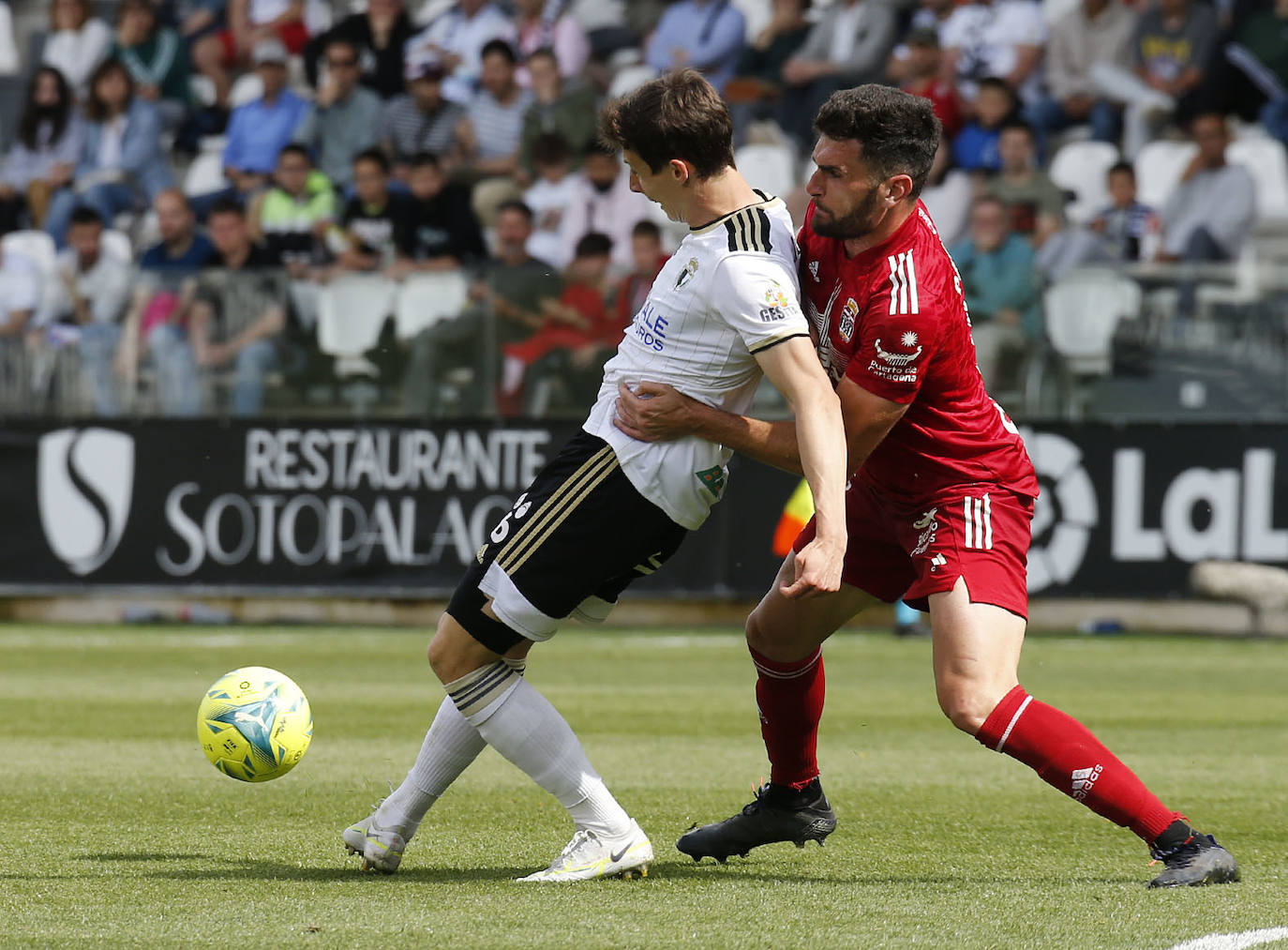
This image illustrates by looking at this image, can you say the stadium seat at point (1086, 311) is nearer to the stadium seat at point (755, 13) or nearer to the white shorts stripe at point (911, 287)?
the stadium seat at point (755, 13)

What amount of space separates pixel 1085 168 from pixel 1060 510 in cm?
387

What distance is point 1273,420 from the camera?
14750 millimetres

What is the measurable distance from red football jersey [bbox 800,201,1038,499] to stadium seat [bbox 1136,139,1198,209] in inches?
482

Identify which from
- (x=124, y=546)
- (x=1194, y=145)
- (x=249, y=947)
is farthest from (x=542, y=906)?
(x=1194, y=145)

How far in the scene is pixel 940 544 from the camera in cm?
525

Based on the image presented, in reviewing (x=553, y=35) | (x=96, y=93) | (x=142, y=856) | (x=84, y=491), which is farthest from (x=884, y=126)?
(x=96, y=93)

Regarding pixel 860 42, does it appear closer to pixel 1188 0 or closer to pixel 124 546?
pixel 1188 0

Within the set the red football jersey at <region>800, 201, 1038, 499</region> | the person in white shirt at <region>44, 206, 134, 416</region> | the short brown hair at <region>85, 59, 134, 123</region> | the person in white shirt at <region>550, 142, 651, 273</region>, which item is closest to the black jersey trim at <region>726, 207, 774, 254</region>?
the red football jersey at <region>800, 201, 1038, 499</region>

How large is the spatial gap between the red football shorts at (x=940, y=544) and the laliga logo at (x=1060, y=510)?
980 cm

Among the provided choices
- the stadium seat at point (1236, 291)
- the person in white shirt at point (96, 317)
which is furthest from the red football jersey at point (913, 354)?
the person in white shirt at point (96, 317)

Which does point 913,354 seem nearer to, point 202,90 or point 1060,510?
point 1060,510

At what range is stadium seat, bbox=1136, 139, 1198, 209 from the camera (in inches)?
669

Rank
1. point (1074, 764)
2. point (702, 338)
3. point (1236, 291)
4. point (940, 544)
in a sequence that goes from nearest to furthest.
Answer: point (1074, 764)
point (702, 338)
point (940, 544)
point (1236, 291)

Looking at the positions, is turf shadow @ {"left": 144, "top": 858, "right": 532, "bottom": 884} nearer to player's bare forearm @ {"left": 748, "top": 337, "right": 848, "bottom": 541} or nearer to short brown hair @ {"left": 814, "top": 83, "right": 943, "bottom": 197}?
player's bare forearm @ {"left": 748, "top": 337, "right": 848, "bottom": 541}
